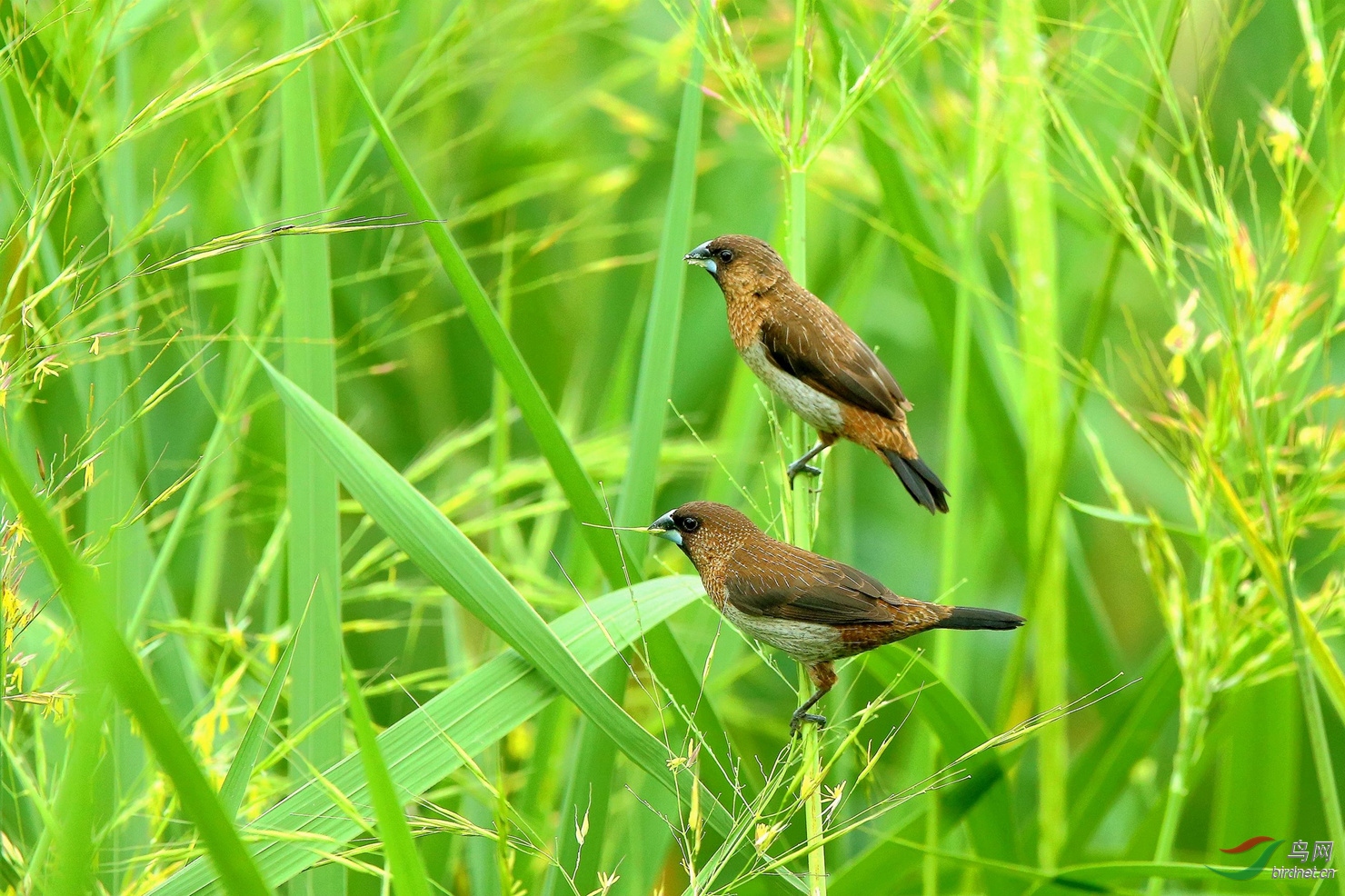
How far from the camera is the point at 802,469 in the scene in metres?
2.09

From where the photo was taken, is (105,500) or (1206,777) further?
(1206,777)

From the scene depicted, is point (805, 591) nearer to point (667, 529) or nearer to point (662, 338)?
point (667, 529)

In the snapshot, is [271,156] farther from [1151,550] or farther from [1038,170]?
[1151,550]

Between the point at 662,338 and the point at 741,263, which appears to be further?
the point at 741,263

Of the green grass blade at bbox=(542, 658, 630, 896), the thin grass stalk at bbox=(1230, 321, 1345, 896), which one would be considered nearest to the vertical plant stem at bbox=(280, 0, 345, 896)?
the green grass blade at bbox=(542, 658, 630, 896)

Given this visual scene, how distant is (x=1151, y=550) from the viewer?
6.79 feet

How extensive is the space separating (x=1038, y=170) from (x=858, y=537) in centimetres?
197

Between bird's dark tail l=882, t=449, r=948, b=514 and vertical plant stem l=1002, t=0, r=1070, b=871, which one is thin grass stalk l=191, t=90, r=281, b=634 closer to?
bird's dark tail l=882, t=449, r=948, b=514

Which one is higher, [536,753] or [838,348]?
[838,348]

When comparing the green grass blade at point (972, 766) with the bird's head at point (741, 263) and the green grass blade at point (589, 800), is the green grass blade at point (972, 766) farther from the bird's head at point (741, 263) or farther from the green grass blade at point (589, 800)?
the bird's head at point (741, 263)

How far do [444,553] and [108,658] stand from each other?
0.52 metres

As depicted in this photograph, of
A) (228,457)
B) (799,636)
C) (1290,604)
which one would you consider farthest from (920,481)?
(228,457)

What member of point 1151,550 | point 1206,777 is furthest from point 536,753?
point 1206,777

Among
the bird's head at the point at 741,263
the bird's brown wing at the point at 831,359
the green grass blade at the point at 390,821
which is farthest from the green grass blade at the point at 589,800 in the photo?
the bird's head at the point at 741,263
